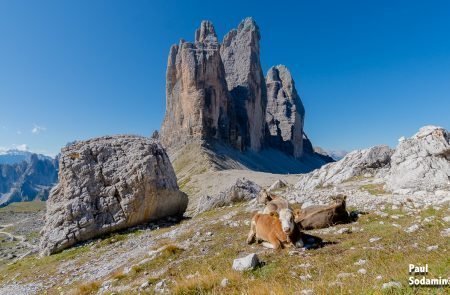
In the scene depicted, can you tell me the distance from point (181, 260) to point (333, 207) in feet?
26.0

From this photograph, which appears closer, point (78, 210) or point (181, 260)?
point (181, 260)

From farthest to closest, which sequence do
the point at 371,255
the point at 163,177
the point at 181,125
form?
Answer: the point at 181,125 → the point at 163,177 → the point at 371,255

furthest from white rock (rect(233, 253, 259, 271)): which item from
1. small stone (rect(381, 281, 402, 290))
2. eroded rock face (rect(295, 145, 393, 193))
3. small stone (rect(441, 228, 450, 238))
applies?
eroded rock face (rect(295, 145, 393, 193))

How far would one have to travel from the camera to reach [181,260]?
12914 mm

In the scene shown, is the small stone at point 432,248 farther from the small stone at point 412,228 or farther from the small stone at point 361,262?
the small stone at point 412,228

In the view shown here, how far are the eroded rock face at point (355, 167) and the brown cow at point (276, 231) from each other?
17.6m

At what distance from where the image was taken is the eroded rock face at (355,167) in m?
31.4

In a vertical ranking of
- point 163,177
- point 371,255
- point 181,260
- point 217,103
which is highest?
point 217,103

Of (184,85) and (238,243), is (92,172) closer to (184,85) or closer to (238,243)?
(238,243)

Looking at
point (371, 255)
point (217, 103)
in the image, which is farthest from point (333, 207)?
point (217, 103)

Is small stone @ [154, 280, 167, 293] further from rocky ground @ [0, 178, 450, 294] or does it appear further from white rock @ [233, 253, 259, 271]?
Answer: white rock @ [233, 253, 259, 271]

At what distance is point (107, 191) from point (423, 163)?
24.5m

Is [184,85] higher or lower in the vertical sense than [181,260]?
higher

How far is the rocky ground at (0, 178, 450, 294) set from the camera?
7.47 metres
